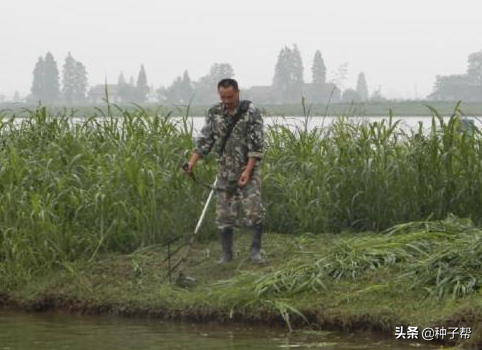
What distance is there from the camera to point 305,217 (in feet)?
33.9

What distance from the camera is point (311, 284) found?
336 inches

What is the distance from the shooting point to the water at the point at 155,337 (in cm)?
783

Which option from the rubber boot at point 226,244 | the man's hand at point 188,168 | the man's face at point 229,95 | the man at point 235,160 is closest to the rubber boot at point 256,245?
the man at point 235,160

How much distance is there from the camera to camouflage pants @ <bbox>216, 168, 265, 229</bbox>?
941cm

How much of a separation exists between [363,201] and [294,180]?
674mm

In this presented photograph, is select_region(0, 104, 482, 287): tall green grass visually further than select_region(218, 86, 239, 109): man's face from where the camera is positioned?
Yes

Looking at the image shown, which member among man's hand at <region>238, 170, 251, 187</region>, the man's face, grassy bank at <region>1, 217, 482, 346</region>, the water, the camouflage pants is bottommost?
the water

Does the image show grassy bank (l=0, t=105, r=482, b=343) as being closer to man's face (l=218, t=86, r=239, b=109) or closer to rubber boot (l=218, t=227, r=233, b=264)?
rubber boot (l=218, t=227, r=233, b=264)

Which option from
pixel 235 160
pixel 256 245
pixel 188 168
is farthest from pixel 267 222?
pixel 188 168

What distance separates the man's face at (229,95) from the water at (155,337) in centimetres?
187

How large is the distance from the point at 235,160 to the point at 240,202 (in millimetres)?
399

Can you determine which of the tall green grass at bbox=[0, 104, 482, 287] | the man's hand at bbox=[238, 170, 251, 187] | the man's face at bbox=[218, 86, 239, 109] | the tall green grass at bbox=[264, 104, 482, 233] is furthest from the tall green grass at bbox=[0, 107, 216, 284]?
the man's face at bbox=[218, 86, 239, 109]

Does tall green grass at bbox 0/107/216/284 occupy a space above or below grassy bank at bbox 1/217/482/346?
above

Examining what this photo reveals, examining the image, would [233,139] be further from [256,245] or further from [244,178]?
[256,245]
